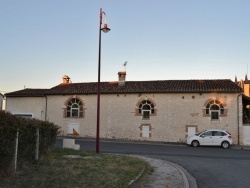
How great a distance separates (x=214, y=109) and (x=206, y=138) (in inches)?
189

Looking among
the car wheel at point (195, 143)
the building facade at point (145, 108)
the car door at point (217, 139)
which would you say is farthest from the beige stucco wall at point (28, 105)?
the car door at point (217, 139)

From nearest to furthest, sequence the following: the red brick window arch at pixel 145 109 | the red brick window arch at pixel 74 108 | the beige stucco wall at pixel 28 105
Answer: the red brick window arch at pixel 145 109
the red brick window arch at pixel 74 108
the beige stucco wall at pixel 28 105

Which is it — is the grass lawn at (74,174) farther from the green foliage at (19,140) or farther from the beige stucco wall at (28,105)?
the beige stucco wall at (28,105)

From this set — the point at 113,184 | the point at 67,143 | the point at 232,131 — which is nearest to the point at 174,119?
the point at 232,131

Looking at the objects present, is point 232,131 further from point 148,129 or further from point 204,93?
point 148,129

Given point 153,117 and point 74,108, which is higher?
point 74,108

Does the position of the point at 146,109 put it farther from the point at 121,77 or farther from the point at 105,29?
the point at 105,29

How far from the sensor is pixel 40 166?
426 inches

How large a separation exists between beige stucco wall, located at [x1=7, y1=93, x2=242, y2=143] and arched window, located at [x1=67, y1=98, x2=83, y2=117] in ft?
1.59

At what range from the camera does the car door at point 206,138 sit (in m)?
26.0

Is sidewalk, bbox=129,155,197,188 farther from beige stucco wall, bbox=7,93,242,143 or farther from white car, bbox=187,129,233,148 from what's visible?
beige stucco wall, bbox=7,93,242,143

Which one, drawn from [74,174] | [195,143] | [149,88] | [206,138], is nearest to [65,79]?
[149,88]

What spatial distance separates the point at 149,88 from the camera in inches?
1265

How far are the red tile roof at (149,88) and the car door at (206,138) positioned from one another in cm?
514
